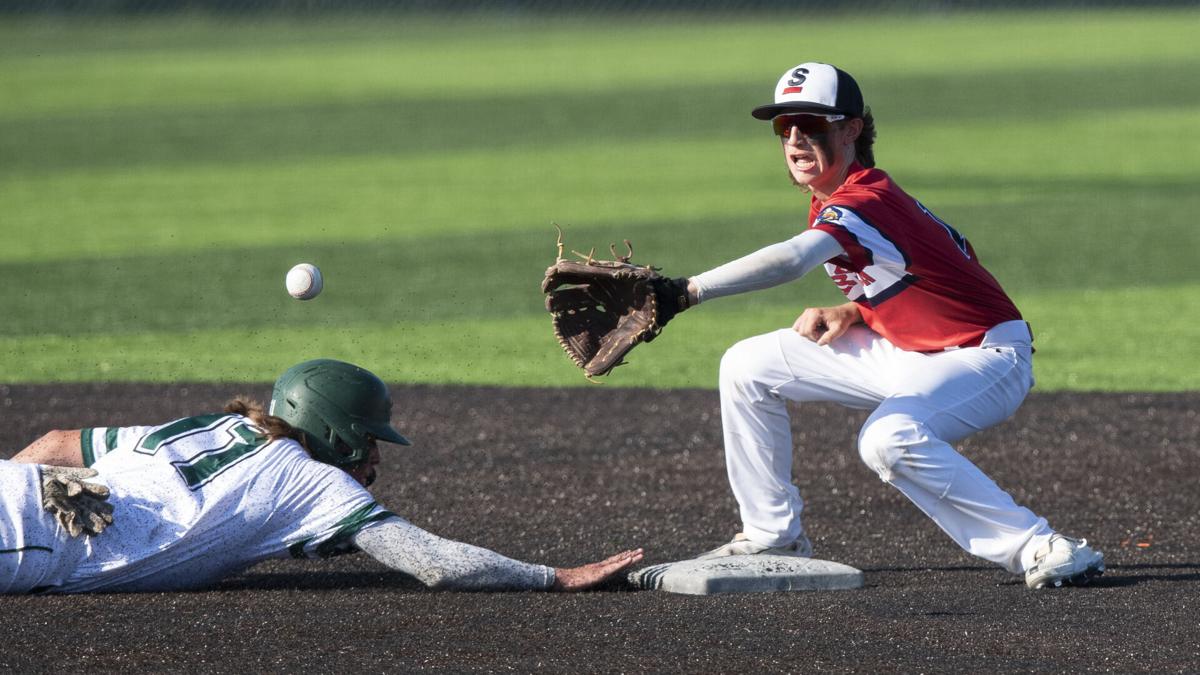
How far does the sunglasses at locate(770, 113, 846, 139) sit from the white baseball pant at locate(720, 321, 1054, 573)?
721 millimetres

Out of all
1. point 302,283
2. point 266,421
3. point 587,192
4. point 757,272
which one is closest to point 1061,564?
point 757,272

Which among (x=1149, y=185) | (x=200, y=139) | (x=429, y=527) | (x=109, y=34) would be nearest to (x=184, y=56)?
(x=109, y=34)

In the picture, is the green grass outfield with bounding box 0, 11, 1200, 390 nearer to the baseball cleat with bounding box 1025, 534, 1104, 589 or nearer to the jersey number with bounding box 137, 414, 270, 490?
the baseball cleat with bounding box 1025, 534, 1104, 589

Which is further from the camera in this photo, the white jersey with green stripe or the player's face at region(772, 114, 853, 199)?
the player's face at region(772, 114, 853, 199)

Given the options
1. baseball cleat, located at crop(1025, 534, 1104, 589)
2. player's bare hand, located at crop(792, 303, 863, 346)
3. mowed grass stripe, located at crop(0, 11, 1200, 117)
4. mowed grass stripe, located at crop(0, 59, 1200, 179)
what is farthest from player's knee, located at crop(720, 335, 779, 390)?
mowed grass stripe, located at crop(0, 11, 1200, 117)

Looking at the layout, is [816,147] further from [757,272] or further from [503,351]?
[503,351]

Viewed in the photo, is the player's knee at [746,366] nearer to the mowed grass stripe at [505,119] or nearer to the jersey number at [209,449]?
the jersey number at [209,449]

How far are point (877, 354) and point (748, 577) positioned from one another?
36.9 inches

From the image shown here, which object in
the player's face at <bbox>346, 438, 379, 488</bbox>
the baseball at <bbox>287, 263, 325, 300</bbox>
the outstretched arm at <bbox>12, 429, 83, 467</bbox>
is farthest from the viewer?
the baseball at <bbox>287, 263, 325, 300</bbox>

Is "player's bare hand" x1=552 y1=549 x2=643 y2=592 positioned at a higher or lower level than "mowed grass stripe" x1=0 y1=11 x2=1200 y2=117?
lower

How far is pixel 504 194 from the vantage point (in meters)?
21.7

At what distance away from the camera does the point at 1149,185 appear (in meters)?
21.5

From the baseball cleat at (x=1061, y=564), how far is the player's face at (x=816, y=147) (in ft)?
4.82

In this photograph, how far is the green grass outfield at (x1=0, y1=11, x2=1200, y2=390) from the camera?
1255 cm
